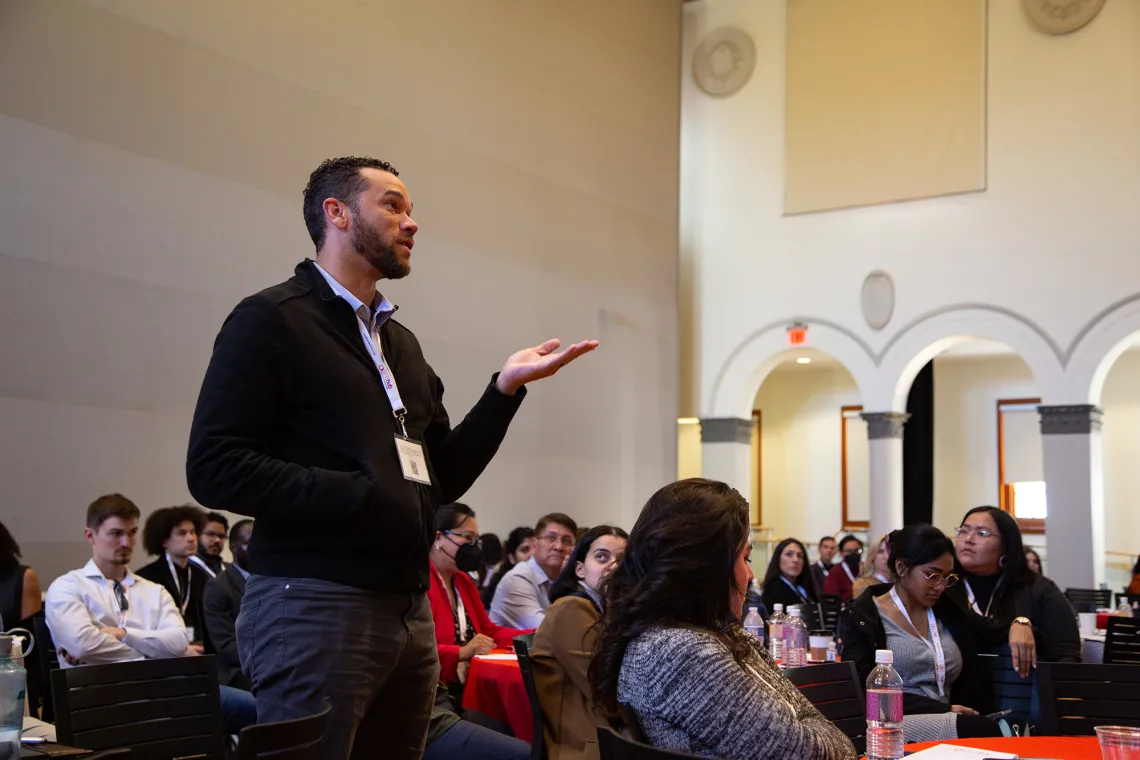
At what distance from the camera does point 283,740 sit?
1.44m

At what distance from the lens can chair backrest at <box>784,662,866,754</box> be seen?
279 centimetres

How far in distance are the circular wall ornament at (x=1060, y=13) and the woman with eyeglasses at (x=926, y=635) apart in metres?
9.52

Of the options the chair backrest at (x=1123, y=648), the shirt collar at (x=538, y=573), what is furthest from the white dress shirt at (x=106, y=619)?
the chair backrest at (x=1123, y=648)

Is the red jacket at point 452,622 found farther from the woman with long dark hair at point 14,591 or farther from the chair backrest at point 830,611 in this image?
the chair backrest at point 830,611

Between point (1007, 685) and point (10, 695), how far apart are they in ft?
11.1

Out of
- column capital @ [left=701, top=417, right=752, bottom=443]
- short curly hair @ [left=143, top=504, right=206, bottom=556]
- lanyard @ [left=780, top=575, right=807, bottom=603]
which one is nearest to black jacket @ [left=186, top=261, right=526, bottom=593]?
short curly hair @ [left=143, top=504, right=206, bottom=556]

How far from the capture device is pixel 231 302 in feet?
25.4

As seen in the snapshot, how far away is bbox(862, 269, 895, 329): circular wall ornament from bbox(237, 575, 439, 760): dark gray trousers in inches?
443

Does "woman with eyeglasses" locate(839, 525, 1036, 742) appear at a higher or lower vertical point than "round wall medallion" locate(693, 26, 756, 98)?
lower

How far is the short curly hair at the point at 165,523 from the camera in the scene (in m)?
5.90

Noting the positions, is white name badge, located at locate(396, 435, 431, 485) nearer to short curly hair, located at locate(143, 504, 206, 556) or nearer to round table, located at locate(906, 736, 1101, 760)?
round table, located at locate(906, 736, 1101, 760)

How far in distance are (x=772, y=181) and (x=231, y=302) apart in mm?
7578

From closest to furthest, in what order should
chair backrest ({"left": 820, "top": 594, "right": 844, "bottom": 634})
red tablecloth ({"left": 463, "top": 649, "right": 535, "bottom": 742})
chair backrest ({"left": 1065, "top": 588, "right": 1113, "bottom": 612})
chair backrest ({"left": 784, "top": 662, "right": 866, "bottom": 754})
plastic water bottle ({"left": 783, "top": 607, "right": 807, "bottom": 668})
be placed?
chair backrest ({"left": 784, "top": 662, "right": 866, "bottom": 754}) → red tablecloth ({"left": 463, "top": 649, "right": 535, "bottom": 742}) → plastic water bottle ({"left": 783, "top": 607, "right": 807, "bottom": 668}) → chair backrest ({"left": 820, "top": 594, "right": 844, "bottom": 634}) → chair backrest ({"left": 1065, "top": 588, "right": 1113, "bottom": 612})

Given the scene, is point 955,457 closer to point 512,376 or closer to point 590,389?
point 590,389
